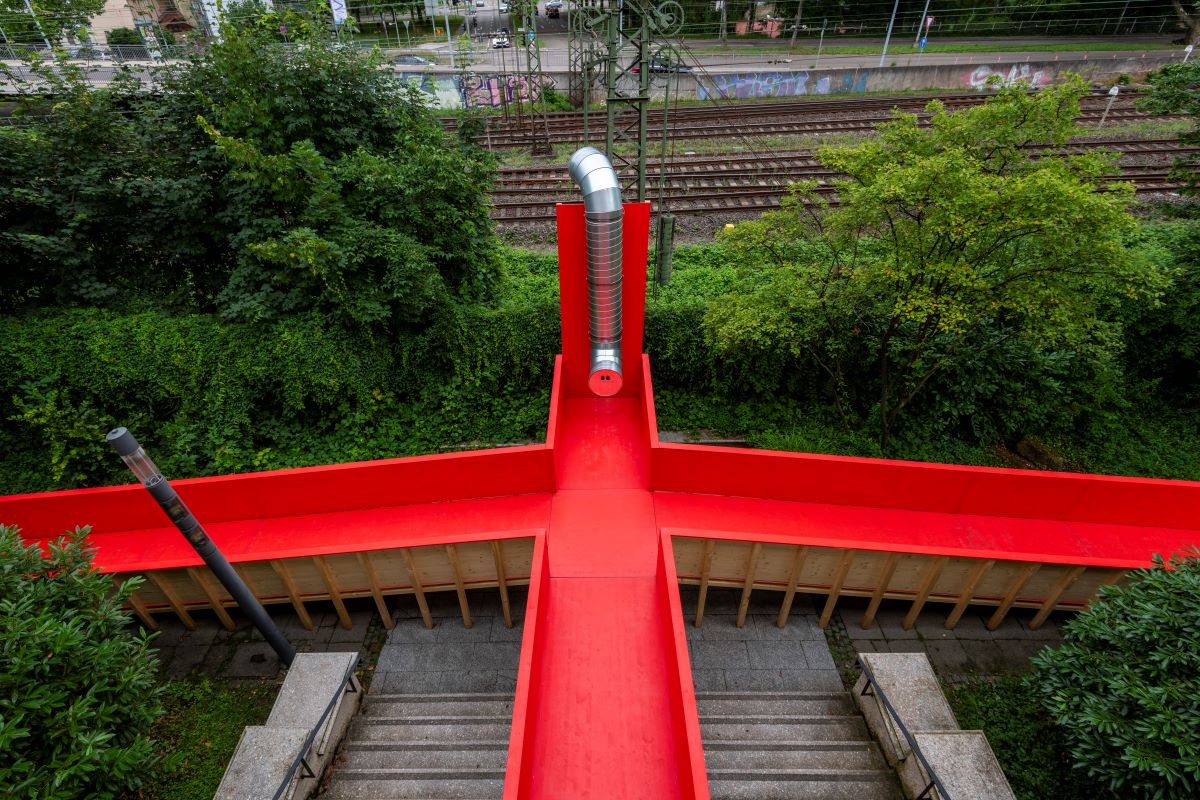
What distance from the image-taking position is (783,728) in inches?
281

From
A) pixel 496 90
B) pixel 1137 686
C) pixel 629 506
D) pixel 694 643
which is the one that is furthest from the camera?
pixel 496 90

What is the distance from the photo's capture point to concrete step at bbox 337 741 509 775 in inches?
267

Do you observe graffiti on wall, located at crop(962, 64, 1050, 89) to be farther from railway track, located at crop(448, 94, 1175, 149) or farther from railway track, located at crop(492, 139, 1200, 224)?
railway track, located at crop(492, 139, 1200, 224)

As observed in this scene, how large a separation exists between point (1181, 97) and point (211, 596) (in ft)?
67.8

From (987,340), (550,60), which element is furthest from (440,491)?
(550,60)

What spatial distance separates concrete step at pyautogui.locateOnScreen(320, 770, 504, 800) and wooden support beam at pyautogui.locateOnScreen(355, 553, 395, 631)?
2.28m

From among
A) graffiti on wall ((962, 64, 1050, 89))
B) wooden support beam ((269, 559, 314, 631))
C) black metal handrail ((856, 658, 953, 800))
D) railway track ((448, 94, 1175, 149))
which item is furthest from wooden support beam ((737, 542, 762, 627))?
graffiti on wall ((962, 64, 1050, 89))

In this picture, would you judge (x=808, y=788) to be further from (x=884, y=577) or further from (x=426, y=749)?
(x=426, y=749)

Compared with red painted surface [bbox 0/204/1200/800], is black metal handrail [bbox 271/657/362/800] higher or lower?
lower

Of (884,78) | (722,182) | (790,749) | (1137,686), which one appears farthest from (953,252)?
(884,78)

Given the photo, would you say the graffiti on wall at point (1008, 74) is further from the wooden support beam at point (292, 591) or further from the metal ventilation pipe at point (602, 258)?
the wooden support beam at point (292, 591)

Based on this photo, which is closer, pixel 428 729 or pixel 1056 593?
pixel 428 729

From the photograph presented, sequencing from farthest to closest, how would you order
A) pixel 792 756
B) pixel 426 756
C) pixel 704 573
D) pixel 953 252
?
pixel 704 573
pixel 953 252
pixel 426 756
pixel 792 756

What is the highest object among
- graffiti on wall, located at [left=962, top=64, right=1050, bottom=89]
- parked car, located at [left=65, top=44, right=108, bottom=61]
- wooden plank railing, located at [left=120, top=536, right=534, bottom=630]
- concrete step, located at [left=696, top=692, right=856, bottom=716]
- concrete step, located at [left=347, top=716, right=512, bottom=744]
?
parked car, located at [left=65, top=44, right=108, bottom=61]
